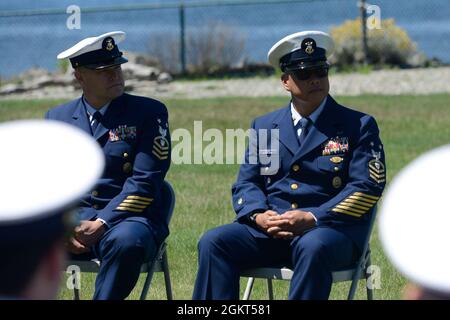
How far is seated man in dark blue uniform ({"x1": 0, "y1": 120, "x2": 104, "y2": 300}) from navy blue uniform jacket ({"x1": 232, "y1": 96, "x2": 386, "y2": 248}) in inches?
134

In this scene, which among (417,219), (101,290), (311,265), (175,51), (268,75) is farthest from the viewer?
(175,51)

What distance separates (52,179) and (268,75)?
62.8ft

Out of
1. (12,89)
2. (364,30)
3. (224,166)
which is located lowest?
(12,89)

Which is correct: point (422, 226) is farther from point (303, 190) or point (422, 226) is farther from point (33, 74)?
point (33, 74)

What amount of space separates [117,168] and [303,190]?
1.00 metres

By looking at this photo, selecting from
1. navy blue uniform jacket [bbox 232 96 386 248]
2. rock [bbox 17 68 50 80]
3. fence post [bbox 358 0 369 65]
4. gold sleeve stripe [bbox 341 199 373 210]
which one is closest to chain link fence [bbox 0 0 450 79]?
fence post [bbox 358 0 369 65]

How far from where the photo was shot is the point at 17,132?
2174 millimetres

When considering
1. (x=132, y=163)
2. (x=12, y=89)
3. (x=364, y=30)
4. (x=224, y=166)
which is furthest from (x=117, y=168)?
(x=364, y=30)

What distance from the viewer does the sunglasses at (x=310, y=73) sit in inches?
230

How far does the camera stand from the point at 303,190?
18.8ft

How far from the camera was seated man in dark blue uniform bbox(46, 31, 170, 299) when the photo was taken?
554cm

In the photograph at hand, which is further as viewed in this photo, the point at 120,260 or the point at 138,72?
the point at 138,72
